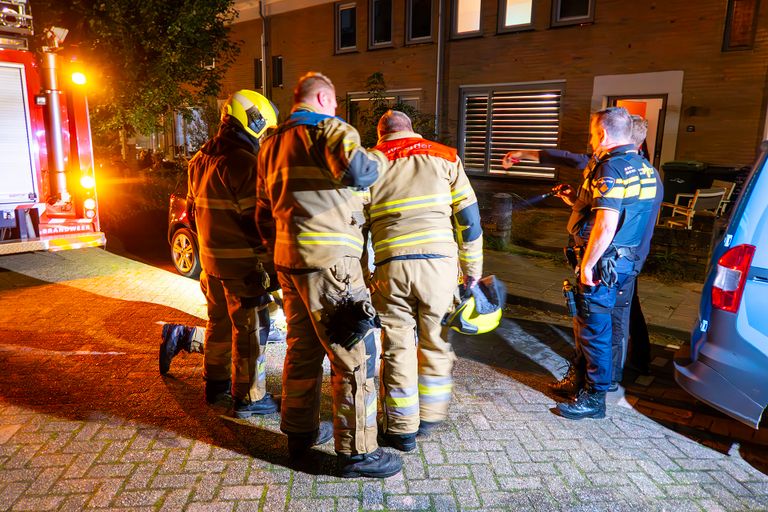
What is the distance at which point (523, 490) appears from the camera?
293 centimetres

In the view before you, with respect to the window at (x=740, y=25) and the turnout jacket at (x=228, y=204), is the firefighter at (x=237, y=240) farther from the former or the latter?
the window at (x=740, y=25)

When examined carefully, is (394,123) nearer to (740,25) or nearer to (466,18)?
(740,25)

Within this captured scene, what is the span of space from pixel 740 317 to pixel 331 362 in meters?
2.25

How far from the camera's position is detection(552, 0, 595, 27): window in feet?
39.2

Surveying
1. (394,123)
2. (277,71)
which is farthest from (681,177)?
(277,71)

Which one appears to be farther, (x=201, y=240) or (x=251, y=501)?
(x=201, y=240)

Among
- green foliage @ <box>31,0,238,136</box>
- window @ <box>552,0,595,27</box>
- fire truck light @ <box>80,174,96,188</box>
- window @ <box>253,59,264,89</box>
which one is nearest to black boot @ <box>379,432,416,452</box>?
fire truck light @ <box>80,174,96,188</box>

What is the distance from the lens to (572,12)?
40.5 ft

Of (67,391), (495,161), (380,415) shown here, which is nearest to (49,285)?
(67,391)

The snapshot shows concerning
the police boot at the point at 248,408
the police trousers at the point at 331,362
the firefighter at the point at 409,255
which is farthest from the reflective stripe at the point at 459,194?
the police boot at the point at 248,408

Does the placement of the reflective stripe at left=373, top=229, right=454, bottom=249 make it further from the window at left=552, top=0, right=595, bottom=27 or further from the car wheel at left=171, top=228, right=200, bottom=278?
the window at left=552, top=0, right=595, bottom=27

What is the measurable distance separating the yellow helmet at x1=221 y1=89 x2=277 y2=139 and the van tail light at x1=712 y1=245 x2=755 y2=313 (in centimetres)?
282

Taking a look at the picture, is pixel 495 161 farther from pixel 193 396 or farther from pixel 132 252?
pixel 193 396

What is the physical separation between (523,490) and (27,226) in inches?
244
